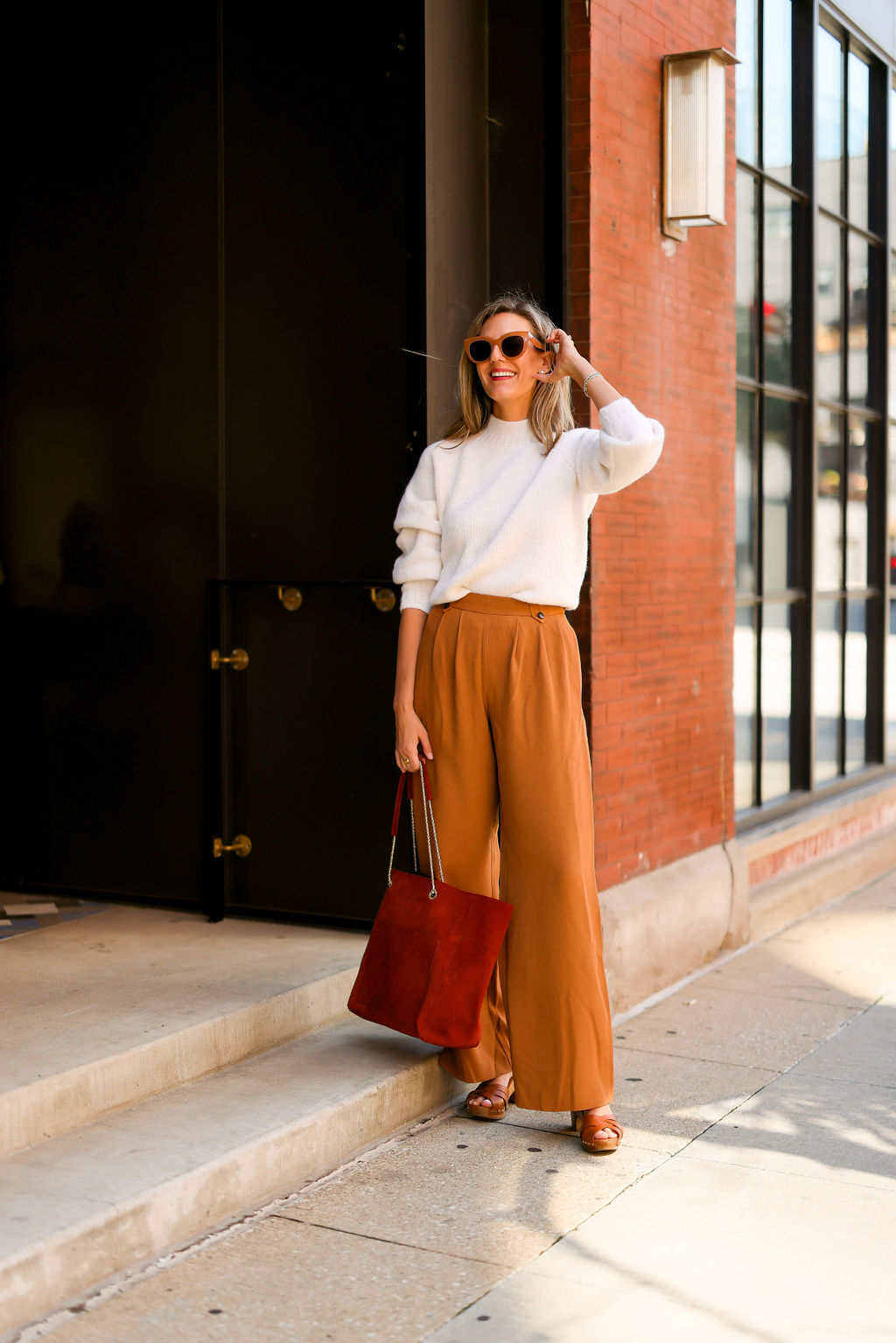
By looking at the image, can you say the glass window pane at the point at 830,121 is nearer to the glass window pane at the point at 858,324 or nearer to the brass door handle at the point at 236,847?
the glass window pane at the point at 858,324

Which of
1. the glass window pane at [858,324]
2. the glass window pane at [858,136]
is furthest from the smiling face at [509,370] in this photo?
the glass window pane at [858,136]

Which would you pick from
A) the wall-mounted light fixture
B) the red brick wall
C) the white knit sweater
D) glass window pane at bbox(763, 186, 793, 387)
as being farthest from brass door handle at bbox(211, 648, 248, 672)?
glass window pane at bbox(763, 186, 793, 387)

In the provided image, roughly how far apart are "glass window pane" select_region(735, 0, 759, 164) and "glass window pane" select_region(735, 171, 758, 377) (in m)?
0.14

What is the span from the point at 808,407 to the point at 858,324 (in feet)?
3.92

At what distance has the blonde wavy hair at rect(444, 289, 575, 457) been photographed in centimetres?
403

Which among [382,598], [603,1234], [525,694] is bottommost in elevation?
[603,1234]

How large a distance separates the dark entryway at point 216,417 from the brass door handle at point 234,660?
0.14 feet

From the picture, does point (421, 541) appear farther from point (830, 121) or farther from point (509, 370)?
point (830, 121)

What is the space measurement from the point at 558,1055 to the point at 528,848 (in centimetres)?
55

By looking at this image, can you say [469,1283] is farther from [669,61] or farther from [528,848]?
[669,61]

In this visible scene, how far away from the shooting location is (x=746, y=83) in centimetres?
684

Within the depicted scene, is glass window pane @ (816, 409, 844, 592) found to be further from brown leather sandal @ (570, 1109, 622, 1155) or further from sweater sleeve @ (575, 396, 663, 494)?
brown leather sandal @ (570, 1109, 622, 1155)

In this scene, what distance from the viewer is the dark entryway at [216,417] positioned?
5.04m

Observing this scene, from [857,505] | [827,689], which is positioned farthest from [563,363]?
[857,505]
